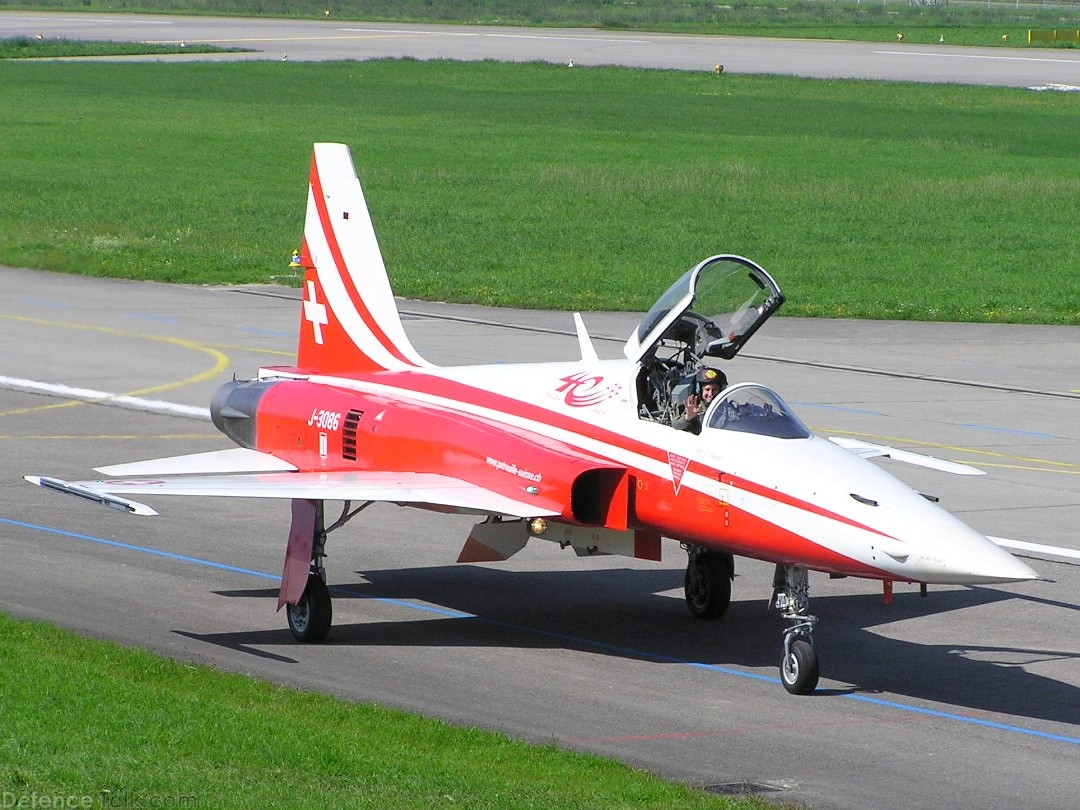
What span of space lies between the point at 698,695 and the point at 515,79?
80.6 metres

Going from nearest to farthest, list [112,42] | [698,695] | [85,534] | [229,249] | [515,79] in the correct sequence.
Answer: [698,695] → [85,534] → [229,249] → [515,79] → [112,42]

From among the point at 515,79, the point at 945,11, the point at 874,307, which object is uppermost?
the point at 945,11

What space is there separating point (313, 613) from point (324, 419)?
234cm

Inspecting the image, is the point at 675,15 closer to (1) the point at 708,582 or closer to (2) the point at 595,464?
(1) the point at 708,582

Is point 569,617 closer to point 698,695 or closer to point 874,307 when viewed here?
point 698,695

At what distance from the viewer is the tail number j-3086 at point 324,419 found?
719 inches

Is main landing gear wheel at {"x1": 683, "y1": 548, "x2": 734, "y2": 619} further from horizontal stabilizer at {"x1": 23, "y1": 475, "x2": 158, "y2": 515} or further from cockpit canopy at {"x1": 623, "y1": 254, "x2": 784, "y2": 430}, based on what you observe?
horizontal stabilizer at {"x1": 23, "y1": 475, "x2": 158, "y2": 515}

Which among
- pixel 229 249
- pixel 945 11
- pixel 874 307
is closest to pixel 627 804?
pixel 874 307

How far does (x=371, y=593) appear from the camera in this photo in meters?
19.0

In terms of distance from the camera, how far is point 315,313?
66.5ft

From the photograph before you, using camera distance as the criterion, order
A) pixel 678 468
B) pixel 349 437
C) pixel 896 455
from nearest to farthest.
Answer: pixel 678 468
pixel 349 437
pixel 896 455

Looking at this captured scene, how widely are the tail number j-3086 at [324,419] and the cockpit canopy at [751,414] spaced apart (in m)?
4.42

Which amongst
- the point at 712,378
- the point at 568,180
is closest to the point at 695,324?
the point at 712,378

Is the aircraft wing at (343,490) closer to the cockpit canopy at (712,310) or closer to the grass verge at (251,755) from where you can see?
the grass verge at (251,755)
